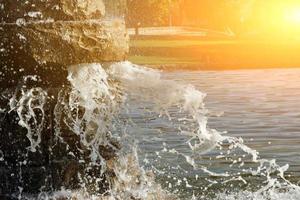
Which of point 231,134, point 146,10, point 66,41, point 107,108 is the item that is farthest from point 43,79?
point 146,10

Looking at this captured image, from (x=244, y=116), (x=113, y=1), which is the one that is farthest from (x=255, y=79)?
(x=113, y=1)

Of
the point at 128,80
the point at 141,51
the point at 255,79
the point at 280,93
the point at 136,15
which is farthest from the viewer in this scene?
the point at 136,15

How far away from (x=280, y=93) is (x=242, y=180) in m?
12.8

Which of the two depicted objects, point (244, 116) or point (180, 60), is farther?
point (180, 60)

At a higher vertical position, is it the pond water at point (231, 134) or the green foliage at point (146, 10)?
the green foliage at point (146, 10)

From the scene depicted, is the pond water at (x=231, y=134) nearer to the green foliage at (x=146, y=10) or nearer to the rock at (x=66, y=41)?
the rock at (x=66, y=41)

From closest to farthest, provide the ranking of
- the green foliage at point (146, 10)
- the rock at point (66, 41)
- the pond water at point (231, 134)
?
the rock at point (66, 41), the pond water at point (231, 134), the green foliage at point (146, 10)

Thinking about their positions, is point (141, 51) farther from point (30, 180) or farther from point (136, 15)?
point (30, 180)

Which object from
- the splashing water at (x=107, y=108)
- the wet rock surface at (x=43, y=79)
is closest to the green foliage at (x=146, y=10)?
the splashing water at (x=107, y=108)

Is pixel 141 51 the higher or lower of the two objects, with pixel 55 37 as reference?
higher

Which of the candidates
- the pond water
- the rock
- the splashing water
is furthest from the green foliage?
the rock

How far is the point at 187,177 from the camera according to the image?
10.5 m

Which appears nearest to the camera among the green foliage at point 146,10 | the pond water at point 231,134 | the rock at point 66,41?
the rock at point 66,41

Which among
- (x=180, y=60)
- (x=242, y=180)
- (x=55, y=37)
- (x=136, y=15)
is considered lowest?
(x=242, y=180)
